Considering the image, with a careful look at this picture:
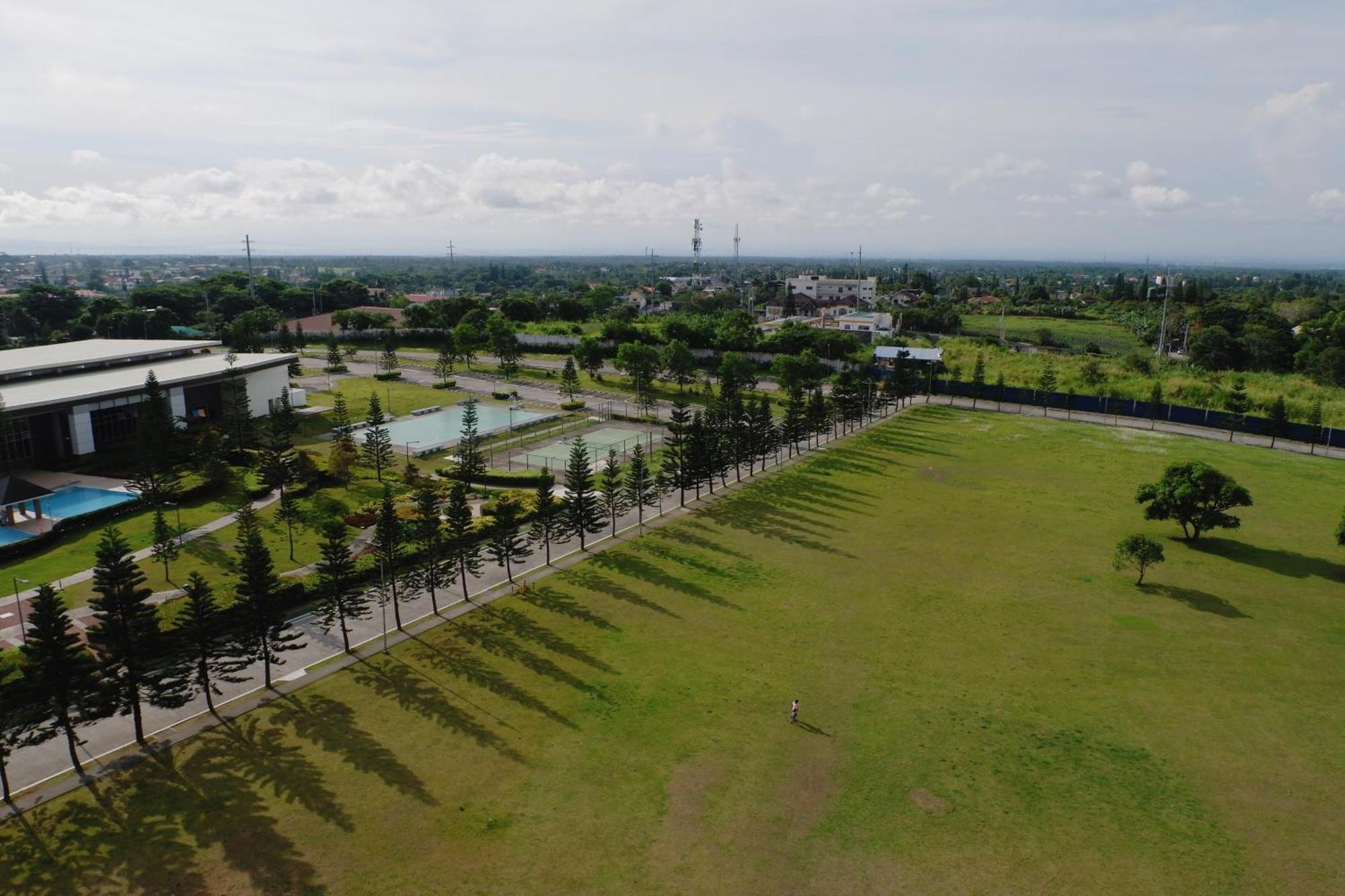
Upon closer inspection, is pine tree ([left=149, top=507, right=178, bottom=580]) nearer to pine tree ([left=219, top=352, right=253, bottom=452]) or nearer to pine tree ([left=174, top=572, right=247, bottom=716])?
pine tree ([left=174, top=572, right=247, bottom=716])

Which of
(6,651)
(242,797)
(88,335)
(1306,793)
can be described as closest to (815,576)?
(1306,793)

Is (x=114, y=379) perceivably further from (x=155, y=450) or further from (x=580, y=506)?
(x=580, y=506)

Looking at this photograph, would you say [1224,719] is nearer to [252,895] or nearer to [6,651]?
[252,895]

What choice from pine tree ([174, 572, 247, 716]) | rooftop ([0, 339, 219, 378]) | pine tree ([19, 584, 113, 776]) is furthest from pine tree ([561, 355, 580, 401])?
pine tree ([19, 584, 113, 776])

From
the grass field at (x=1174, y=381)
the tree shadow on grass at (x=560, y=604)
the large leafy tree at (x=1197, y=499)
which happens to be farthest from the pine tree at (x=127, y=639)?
the grass field at (x=1174, y=381)

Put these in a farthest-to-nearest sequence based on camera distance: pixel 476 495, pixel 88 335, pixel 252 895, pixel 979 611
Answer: pixel 88 335 < pixel 476 495 < pixel 979 611 < pixel 252 895

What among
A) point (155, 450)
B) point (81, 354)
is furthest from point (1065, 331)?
point (81, 354)

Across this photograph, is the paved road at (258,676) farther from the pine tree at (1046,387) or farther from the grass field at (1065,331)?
the grass field at (1065,331)
